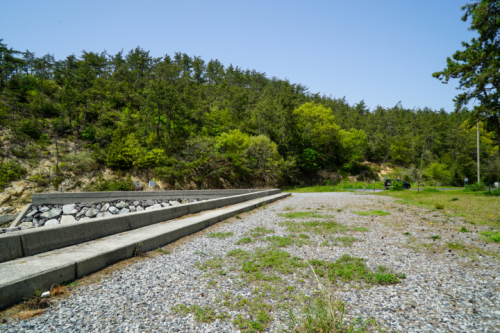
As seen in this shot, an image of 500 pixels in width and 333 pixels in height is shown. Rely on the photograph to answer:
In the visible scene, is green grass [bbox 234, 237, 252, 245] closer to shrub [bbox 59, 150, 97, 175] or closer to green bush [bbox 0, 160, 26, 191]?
green bush [bbox 0, 160, 26, 191]

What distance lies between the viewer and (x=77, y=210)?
61.0 feet

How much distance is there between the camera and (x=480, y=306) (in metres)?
3.71

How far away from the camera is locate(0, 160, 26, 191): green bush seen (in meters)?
26.6

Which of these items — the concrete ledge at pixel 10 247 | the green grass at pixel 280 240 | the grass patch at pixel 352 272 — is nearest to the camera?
the grass patch at pixel 352 272

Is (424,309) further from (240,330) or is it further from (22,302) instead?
(22,302)

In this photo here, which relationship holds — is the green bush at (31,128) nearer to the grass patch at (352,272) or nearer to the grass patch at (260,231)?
the grass patch at (260,231)

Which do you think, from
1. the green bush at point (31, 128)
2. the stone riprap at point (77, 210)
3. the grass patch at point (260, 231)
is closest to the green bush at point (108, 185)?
the stone riprap at point (77, 210)

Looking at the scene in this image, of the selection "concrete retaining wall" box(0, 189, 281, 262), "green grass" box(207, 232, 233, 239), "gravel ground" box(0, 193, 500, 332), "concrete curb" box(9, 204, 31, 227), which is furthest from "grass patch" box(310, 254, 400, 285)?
"concrete curb" box(9, 204, 31, 227)

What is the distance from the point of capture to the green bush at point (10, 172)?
2664cm

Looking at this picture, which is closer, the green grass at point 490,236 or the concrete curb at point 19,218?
the green grass at point 490,236

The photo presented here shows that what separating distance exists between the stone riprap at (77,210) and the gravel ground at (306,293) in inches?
554

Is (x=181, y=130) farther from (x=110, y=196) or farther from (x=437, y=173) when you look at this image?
(x=437, y=173)

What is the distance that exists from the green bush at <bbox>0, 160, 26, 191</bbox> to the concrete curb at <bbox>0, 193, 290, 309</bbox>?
30210 millimetres

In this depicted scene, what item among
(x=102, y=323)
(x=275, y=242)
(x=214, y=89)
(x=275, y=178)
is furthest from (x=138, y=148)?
(x=102, y=323)
